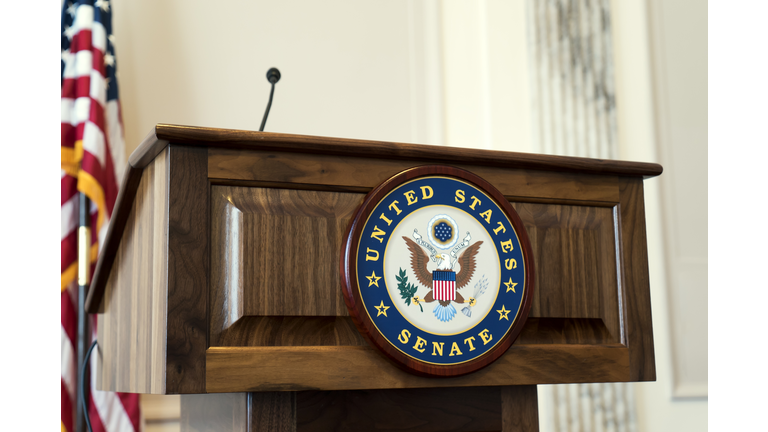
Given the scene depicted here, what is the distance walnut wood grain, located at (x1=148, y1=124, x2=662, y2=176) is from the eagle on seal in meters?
0.16

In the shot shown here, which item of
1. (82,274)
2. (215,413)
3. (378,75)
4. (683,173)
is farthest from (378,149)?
(683,173)

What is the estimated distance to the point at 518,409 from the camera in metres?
1.22

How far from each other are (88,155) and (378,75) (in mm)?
1270

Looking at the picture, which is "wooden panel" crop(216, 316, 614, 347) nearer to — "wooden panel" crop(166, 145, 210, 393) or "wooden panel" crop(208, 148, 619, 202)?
"wooden panel" crop(166, 145, 210, 393)

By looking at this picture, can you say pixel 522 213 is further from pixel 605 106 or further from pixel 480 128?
pixel 605 106

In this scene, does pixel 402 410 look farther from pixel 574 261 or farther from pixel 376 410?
pixel 574 261

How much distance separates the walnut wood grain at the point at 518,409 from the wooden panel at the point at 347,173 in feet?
1.18

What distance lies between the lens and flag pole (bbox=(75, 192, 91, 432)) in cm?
221

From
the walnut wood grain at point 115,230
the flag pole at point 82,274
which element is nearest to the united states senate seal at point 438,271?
the walnut wood grain at point 115,230

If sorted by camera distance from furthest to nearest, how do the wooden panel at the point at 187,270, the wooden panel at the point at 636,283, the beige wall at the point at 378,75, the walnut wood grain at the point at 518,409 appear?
the beige wall at the point at 378,75
the wooden panel at the point at 636,283
the walnut wood grain at the point at 518,409
the wooden panel at the point at 187,270

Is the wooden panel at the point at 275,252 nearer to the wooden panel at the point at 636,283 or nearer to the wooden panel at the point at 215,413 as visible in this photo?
the wooden panel at the point at 215,413

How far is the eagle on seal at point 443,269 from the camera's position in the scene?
1140mm

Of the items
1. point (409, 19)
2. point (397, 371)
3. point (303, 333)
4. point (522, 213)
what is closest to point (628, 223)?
point (522, 213)

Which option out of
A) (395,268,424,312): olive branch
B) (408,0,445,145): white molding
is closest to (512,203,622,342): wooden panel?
(395,268,424,312): olive branch
